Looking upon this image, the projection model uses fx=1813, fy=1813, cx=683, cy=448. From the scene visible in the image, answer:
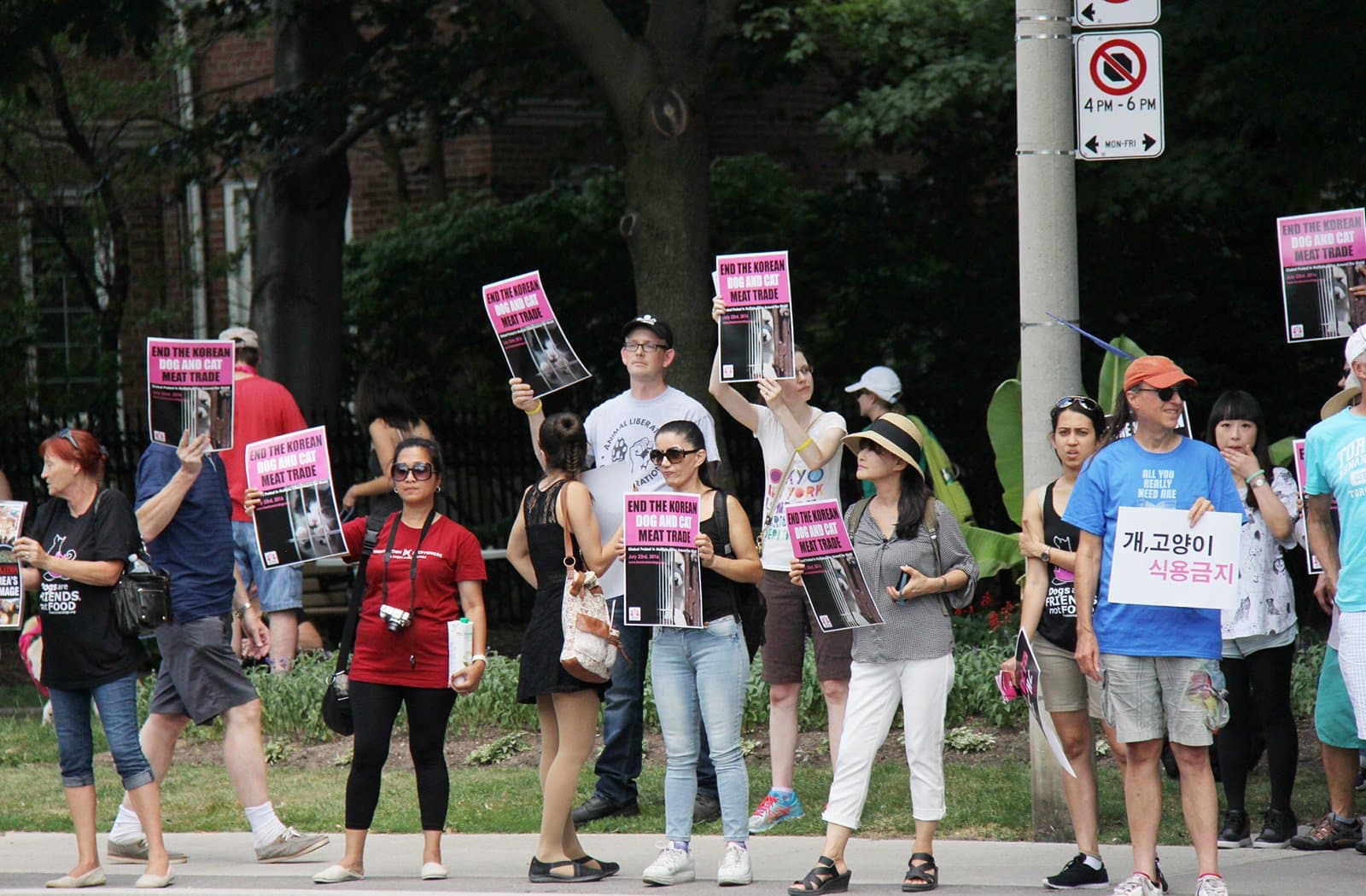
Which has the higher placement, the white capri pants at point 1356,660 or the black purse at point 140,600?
the black purse at point 140,600

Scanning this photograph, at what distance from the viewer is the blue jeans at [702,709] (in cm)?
680

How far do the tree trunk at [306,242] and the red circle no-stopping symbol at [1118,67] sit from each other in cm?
936

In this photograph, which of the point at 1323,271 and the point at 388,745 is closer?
the point at 388,745

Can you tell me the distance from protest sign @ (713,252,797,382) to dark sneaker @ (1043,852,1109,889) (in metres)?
2.22

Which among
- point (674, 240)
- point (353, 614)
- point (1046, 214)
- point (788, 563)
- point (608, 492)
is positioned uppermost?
point (674, 240)

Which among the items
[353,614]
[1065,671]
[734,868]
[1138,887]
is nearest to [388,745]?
[353,614]

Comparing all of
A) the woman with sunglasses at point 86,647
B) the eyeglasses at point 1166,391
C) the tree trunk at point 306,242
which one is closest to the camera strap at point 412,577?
the woman with sunglasses at point 86,647

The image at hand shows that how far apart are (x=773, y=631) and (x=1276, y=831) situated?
2.19 m

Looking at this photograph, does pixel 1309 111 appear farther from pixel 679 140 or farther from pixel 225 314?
pixel 225 314

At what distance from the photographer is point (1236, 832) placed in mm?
7281

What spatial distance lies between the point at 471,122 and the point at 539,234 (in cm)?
177

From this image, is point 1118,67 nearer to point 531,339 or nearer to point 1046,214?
point 1046,214

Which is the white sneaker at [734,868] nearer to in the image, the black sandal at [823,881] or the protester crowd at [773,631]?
the protester crowd at [773,631]

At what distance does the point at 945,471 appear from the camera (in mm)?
10930
